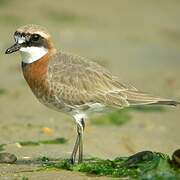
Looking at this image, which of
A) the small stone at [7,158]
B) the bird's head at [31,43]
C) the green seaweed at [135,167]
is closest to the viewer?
the green seaweed at [135,167]

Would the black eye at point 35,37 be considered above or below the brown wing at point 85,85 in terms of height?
above

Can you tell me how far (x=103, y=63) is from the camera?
15.4 meters

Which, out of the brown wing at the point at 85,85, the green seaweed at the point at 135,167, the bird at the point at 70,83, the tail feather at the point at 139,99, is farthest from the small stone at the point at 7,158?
the tail feather at the point at 139,99

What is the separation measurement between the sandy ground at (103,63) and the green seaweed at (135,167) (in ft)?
0.58

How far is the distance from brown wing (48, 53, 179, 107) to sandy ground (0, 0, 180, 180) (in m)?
0.97

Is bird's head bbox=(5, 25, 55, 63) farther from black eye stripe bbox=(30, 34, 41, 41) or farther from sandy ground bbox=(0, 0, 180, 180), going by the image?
sandy ground bbox=(0, 0, 180, 180)

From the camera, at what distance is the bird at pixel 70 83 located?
853 centimetres

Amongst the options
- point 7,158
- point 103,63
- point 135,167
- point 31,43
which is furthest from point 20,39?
point 103,63

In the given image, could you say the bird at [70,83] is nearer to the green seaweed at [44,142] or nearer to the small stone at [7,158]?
the small stone at [7,158]

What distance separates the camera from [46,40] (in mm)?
8844

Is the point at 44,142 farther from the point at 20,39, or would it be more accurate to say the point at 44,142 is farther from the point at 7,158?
the point at 20,39

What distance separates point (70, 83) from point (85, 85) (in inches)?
6.8

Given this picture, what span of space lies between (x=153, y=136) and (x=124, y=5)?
10.8m

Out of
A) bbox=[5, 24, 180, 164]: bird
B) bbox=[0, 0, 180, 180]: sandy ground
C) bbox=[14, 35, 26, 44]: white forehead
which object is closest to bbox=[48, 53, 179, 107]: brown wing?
bbox=[5, 24, 180, 164]: bird
